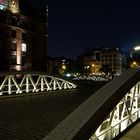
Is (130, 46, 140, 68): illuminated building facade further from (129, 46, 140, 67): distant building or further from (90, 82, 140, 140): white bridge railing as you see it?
(90, 82, 140, 140): white bridge railing

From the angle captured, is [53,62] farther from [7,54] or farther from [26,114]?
[26,114]

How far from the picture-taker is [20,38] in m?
64.1

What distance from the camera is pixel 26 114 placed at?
15664 mm

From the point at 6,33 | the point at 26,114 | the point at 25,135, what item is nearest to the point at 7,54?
the point at 6,33

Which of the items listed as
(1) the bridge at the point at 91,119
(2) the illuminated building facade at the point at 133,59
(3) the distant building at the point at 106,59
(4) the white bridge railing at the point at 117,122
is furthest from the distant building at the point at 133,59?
(3) the distant building at the point at 106,59

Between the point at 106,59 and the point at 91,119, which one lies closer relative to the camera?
the point at 91,119

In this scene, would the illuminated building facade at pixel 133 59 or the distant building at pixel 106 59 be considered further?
the distant building at pixel 106 59

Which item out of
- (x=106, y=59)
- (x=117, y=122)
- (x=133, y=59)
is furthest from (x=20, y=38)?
(x=106, y=59)

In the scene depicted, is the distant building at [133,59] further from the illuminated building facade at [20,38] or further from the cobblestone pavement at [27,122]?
the illuminated building facade at [20,38]

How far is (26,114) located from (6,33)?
46114 mm

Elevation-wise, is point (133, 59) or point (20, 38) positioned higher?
point (20, 38)

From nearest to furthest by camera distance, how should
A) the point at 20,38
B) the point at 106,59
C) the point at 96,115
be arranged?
1. the point at 96,115
2. the point at 20,38
3. the point at 106,59

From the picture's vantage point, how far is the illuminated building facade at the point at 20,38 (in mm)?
58625

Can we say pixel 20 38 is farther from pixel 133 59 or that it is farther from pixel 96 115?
pixel 96 115
